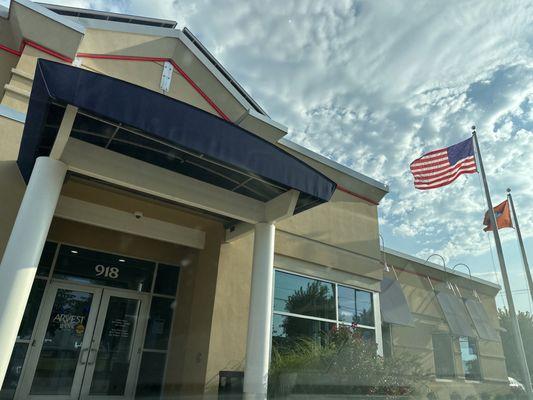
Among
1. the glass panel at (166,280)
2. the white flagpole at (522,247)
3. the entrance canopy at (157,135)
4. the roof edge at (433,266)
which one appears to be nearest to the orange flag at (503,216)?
the white flagpole at (522,247)

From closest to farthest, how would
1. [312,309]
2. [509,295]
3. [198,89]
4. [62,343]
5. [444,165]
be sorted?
[62,343] < [198,89] < [312,309] < [509,295] < [444,165]

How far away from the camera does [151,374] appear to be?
31.4 ft

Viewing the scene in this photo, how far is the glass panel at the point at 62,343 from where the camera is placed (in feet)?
27.5

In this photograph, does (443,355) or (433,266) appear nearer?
(443,355)

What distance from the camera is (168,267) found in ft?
34.8

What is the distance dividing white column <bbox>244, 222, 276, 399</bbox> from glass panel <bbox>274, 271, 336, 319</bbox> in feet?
7.83

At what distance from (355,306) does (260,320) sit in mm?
5191

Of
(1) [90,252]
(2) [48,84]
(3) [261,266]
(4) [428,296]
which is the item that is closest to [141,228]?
(1) [90,252]

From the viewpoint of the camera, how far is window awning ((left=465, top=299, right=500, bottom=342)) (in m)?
20.2

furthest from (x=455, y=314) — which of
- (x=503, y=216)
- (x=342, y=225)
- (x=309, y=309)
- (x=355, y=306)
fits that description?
(x=309, y=309)

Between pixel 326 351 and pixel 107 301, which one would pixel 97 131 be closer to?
pixel 107 301

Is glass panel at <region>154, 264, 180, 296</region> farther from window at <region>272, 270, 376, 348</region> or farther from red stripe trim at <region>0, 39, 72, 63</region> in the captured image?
red stripe trim at <region>0, 39, 72, 63</region>

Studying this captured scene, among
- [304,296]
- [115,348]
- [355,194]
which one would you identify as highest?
[355,194]

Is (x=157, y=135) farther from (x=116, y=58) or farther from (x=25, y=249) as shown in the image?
(x=116, y=58)
